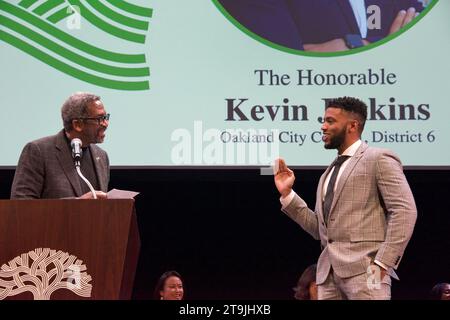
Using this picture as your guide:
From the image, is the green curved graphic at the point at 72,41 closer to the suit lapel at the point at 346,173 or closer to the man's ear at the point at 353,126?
the man's ear at the point at 353,126

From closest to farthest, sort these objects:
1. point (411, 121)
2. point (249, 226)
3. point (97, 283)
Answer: point (97, 283) → point (411, 121) → point (249, 226)

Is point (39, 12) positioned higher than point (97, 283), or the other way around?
point (39, 12)

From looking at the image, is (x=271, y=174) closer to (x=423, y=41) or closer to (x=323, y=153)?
(x=323, y=153)

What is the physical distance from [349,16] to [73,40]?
1812mm

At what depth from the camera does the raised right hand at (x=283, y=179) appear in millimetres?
3346

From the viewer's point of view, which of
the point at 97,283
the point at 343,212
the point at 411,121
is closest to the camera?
the point at 97,283

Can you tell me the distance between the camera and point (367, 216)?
3117 millimetres

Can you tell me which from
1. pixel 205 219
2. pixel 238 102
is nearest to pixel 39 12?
pixel 238 102

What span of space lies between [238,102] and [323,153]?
2.09ft

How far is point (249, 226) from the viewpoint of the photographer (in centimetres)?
529

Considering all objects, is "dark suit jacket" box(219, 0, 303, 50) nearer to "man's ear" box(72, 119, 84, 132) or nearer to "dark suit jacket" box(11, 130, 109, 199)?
"man's ear" box(72, 119, 84, 132)

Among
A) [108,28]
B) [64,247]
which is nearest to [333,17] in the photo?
[108,28]

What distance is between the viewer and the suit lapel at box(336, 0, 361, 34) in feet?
15.7

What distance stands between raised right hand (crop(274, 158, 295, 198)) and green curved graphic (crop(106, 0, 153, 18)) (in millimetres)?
1899
